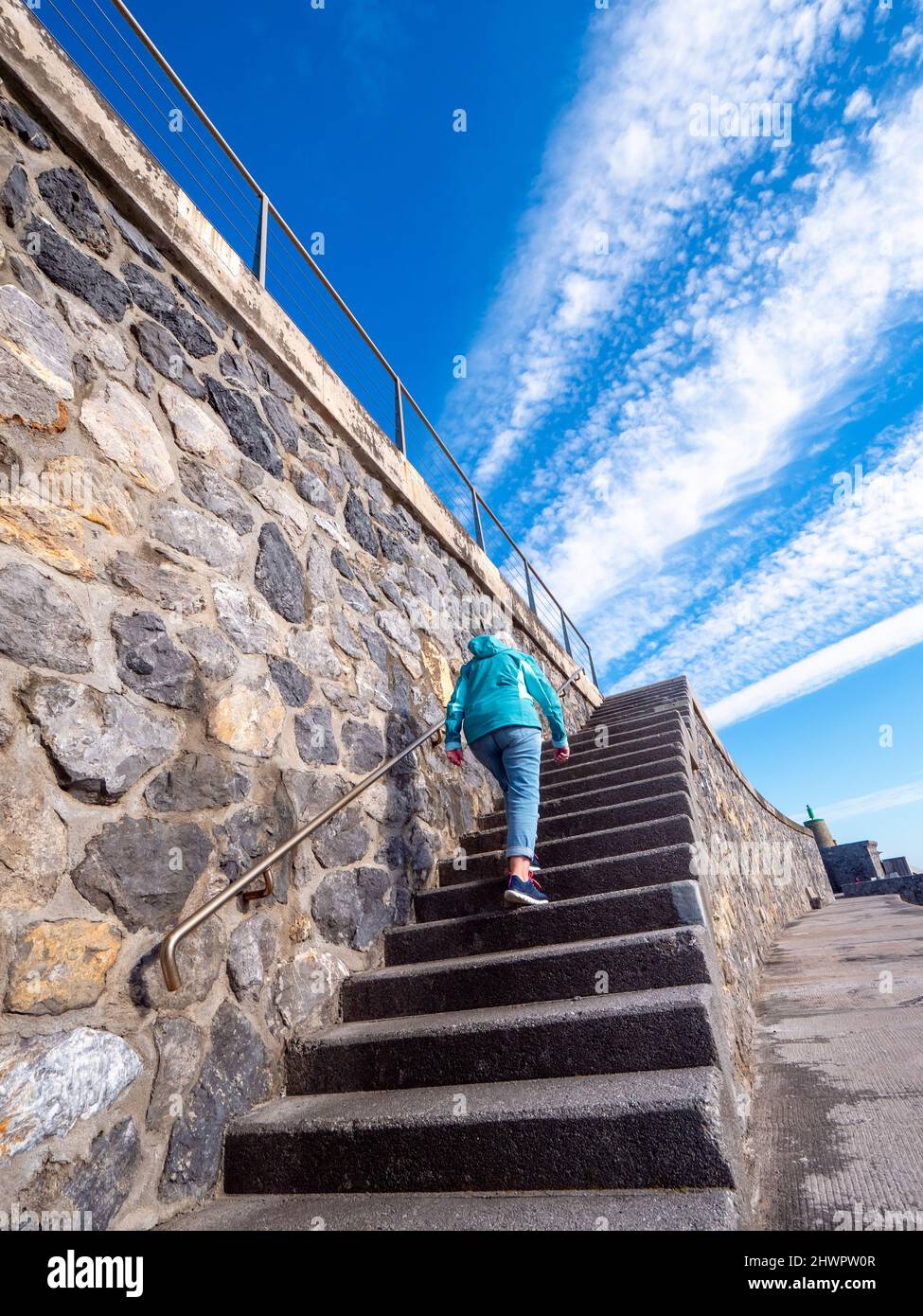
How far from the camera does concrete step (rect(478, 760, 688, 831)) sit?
3518 mm

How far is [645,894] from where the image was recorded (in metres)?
2.40

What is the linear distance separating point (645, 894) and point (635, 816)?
88cm

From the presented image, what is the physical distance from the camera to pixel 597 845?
3.11 m

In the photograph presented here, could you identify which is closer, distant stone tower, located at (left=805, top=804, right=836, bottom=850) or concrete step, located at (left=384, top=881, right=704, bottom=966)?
concrete step, located at (left=384, top=881, right=704, bottom=966)

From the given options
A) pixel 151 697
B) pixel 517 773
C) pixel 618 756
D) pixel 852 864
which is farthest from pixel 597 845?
pixel 852 864

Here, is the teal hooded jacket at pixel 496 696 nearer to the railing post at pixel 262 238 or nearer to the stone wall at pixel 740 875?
the stone wall at pixel 740 875

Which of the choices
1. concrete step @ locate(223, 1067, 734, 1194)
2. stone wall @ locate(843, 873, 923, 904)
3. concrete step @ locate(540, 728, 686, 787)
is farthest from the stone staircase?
stone wall @ locate(843, 873, 923, 904)

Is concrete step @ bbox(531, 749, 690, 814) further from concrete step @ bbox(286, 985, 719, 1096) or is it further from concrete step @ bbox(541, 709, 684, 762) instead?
concrete step @ bbox(286, 985, 719, 1096)

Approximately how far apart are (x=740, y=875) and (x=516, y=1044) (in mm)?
4043

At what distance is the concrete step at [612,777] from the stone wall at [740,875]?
257 mm

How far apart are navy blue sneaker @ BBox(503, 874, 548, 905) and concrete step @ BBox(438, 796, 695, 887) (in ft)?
0.98

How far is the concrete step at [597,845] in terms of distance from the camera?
288cm

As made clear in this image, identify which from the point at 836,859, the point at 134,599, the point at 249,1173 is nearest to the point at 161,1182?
the point at 249,1173

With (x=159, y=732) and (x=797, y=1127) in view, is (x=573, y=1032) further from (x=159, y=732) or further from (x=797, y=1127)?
(x=159, y=732)
